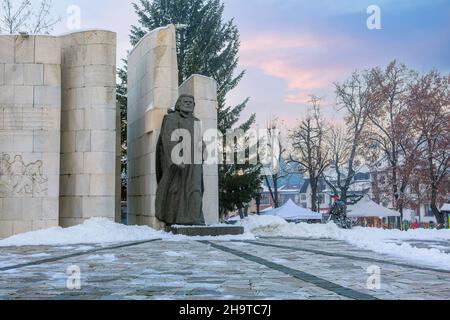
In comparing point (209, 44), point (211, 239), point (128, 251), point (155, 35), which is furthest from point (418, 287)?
point (209, 44)

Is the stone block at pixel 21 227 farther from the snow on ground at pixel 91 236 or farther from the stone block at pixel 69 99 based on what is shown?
the stone block at pixel 69 99

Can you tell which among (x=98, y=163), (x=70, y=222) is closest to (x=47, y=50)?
(x=98, y=163)

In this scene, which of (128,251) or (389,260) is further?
(128,251)

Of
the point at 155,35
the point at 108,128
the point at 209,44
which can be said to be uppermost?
the point at 209,44

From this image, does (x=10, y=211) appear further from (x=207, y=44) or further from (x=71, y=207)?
(x=207, y=44)

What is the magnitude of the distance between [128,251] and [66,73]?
339 inches

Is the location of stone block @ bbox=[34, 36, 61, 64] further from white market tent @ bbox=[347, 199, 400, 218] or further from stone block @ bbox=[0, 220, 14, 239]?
white market tent @ bbox=[347, 199, 400, 218]

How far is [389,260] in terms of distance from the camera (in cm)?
934

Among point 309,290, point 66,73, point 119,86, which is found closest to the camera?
point 309,290

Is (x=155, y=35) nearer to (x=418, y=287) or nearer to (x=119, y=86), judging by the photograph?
(x=418, y=287)

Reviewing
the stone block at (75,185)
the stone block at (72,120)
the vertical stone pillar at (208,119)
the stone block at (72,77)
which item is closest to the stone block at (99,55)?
the stone block at (72,77)

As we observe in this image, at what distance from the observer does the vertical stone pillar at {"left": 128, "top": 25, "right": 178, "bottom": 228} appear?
1736cm

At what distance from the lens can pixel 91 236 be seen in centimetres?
1423

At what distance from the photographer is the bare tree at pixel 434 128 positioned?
31.2 metres
